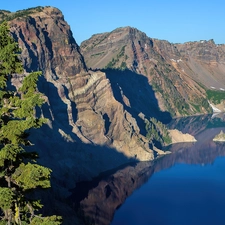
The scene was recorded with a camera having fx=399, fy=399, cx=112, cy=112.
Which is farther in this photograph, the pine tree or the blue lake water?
the blue lake water

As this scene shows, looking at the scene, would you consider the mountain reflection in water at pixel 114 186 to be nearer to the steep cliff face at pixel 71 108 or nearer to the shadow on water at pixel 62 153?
the shadow on water at pixel 62 153

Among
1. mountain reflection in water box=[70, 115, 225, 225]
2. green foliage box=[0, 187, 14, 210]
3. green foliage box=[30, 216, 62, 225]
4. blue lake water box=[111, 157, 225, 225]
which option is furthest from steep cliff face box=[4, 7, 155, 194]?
green foliage box=[0, 187, 14, 210]

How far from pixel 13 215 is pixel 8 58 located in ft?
29.8

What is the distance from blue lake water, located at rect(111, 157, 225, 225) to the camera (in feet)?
330

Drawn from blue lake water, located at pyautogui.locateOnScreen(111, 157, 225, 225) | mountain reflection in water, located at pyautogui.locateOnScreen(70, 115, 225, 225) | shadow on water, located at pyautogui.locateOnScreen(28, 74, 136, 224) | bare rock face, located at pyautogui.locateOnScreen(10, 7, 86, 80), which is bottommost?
blue lake water, located at pyautogui.locateOnScreen(111, 157, 225, 225)

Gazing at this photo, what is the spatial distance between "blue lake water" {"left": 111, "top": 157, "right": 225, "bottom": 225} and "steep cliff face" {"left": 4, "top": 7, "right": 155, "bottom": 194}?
2172 cm

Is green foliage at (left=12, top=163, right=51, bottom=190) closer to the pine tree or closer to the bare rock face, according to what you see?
the pine tree

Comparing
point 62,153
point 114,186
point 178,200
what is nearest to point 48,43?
point 62,153

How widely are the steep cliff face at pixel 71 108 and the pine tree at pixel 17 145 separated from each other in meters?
105

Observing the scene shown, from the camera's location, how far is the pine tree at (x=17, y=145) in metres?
22.3

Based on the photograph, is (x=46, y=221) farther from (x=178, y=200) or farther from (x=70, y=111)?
(x=70, y=111)

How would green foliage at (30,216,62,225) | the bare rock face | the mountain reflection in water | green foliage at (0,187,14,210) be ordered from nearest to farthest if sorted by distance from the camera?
1. green foliage at (0,187,14,210)
2. green foliage at (30,216,62,225)
3. the mountain reflection in water
4. the bare rock face

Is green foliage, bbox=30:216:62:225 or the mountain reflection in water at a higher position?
green foliage, bbox=30:216:62:225

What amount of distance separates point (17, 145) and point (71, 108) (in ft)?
459
